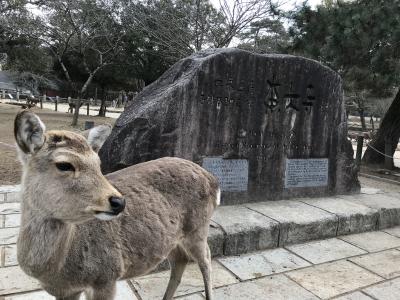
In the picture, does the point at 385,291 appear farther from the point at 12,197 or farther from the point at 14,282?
the point at 12,197

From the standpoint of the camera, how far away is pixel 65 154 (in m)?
2.07

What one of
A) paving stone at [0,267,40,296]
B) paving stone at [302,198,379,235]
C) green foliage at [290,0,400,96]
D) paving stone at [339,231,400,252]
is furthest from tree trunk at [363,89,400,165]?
paving stone at [0,267,40,296]

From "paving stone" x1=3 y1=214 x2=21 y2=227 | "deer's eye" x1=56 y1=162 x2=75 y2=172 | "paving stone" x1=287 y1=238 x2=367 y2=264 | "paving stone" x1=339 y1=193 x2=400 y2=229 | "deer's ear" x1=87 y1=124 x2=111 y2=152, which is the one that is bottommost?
"paving stone" x1=287 y1=238 x2=367 y2=264

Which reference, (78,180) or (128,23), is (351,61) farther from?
(128,23)

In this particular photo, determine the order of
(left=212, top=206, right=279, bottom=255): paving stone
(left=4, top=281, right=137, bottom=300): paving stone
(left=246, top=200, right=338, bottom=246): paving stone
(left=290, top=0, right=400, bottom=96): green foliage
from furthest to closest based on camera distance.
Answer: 1. (left=290, top=0, right=400, bottom=96): green foliage
2. (left=246, top=200, right=338, bottom=246): paving stone
3. (left=212, top=206, right=279, bottom=255): paving stone
4. (left=4, top=281, right=137, bottom=300): paving stone

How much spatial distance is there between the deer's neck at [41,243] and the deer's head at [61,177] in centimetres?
8

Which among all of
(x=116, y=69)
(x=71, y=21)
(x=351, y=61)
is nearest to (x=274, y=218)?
(x=351, y=61)

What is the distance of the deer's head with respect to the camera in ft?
6.59

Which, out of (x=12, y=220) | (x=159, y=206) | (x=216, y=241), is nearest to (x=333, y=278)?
(x=216, y=241)

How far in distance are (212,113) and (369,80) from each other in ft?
21.6

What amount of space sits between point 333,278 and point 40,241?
3.12m

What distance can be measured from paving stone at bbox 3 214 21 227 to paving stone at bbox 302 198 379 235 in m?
4.15

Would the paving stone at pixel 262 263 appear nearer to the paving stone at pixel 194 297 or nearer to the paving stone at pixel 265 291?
the paving stone at pixel 265 291

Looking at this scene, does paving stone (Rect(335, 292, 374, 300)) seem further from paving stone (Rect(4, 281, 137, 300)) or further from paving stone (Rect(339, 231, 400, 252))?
paving stone (Rect(4, 281, 137, 300))
